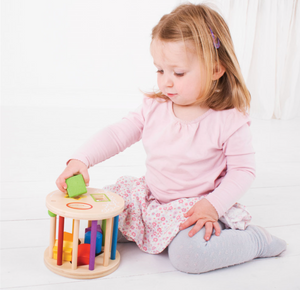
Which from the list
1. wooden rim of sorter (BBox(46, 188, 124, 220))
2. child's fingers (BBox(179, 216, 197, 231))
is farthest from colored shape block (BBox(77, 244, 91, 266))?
child's fingers (BBox(179, 216, 197, 231))

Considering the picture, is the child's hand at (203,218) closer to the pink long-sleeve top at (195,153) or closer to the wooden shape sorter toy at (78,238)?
the pink long-sleeve top at (195,153)

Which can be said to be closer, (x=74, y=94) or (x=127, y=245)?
(x=127, y=245)

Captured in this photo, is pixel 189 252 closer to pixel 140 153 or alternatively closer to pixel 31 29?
pixel 140 153

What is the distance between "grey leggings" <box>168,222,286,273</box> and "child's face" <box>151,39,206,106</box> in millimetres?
317

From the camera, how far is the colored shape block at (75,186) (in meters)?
0.79

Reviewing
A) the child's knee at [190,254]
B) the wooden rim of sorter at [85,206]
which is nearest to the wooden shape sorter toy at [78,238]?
the wooden rim of sorter at [85,206]

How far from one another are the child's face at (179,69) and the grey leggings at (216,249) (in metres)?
0.32

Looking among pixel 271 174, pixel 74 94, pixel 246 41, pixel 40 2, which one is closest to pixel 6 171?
pixel 271 174

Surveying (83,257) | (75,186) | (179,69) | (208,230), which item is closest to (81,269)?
(83,257)

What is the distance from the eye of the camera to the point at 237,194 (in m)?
0.87

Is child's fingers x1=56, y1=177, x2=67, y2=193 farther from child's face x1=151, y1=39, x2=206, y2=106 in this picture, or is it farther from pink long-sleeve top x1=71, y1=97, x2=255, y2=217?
child's face x1=151, y1=39, x2=206, y2=106

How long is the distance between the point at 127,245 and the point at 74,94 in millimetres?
2695

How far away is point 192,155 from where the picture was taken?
91 cm

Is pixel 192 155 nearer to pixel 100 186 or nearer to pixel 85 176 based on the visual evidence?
pixel 85 176
